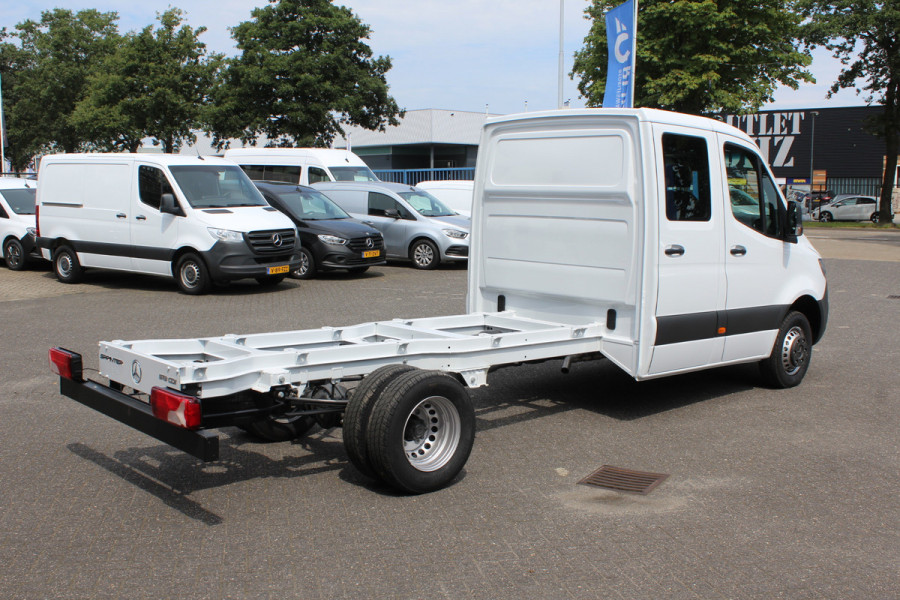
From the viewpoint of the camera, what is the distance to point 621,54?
68.7ft

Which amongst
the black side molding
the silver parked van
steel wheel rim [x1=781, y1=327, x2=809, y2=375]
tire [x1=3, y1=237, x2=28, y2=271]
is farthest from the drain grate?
tire [x1=3, y1=237, x2=28, y2=271]

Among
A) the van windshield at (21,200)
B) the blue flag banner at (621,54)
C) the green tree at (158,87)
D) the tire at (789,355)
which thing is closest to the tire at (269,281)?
the van windshield at (21,200)

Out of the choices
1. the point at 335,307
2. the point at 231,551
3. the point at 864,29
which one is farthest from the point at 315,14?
the point at 231,551

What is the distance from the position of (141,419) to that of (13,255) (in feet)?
50.6

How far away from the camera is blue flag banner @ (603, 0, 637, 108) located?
2044cm

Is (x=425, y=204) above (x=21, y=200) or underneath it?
above

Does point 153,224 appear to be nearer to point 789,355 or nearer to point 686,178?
point 686,178

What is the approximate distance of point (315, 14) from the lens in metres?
Answer: 40.5

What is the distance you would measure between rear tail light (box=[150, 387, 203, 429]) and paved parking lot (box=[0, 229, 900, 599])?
61 cm

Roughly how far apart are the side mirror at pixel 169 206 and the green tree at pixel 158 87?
29407 mm

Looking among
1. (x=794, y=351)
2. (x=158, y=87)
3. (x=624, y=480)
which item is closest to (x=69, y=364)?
(x=624, y=480)

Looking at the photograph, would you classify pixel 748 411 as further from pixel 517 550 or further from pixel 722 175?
pixel 517 550

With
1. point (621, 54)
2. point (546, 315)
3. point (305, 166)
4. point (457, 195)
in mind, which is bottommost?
point (546, 315)

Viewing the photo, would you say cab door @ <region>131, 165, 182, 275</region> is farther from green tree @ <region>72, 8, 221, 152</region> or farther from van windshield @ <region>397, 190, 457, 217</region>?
green tree @ <region>72, 8, 221, 152</region>
